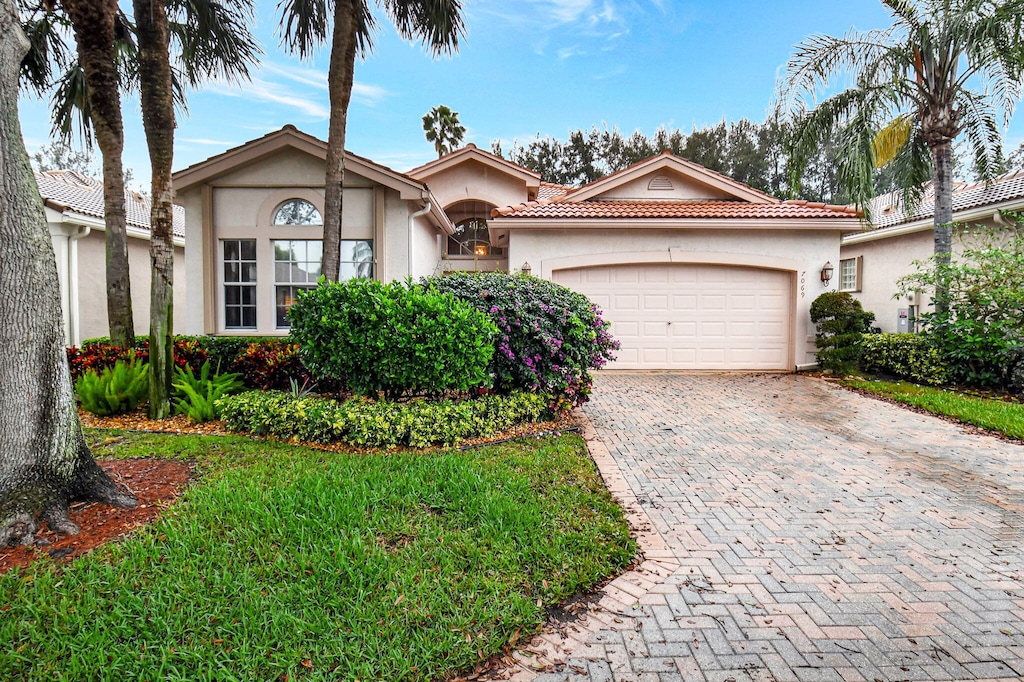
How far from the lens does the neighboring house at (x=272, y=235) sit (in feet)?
33.9

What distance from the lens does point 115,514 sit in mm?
3506

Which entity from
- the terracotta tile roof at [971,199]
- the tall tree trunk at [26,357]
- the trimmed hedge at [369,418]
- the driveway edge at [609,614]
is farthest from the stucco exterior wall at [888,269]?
the tall tree trunk at [26,357]

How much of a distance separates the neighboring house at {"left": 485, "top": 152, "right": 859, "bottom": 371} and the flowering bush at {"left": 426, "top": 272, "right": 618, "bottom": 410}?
4703 mm

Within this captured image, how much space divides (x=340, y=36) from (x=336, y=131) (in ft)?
5.14

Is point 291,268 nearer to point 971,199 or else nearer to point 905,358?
point 905,358

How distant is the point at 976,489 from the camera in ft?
15.7

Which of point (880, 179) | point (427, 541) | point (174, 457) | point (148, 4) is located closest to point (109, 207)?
point (148, 4)

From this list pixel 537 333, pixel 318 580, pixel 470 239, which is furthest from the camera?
pixel 470 239

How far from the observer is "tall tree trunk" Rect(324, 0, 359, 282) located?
8586mm

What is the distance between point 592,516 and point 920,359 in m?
9.41

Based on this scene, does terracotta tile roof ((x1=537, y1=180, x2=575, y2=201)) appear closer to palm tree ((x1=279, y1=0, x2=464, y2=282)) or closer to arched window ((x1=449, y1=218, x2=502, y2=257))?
arched window ((x1=449, y1=218, x2=502, y2=257))

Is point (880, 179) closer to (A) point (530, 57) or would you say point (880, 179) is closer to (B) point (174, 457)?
(A) point (530, 57)

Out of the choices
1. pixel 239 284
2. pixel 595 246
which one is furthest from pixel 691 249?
pixel 239 284

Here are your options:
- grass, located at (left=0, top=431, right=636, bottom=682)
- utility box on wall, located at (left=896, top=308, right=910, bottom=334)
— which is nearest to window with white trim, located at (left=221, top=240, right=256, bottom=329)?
grass, located at (left=0, top=431, right=636, bottom=682)
